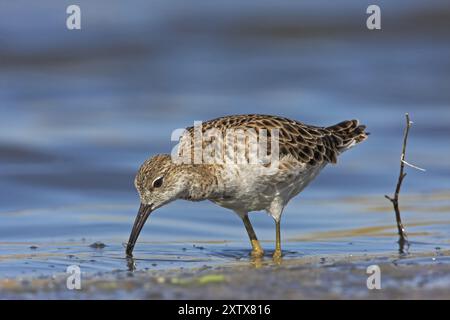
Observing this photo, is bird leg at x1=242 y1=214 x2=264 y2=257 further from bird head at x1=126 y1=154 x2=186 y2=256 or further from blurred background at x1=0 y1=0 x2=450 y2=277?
bird head at x1=126 y1=154 x2=186 y2=256

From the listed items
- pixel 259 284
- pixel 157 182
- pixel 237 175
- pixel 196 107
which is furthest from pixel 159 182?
pixel 196 107

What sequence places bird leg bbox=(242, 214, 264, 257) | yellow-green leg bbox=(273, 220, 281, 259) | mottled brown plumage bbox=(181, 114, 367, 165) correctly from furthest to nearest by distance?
1. bird leg bbox=(242, 214, 264, 257)
2. yellow-green leg bbox=(273, 220, 281, 259)
3. mottled brown plumage bbox=(181, 114, 367, 165)

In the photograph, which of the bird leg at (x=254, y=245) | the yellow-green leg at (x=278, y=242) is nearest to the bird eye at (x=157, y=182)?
→ the bird leg at (x=254, y=245)

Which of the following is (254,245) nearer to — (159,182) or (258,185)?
(258,185)

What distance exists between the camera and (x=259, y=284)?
727 cm

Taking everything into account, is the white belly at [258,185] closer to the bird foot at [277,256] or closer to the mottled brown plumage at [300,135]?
the mottled brown plumage at [300,135]

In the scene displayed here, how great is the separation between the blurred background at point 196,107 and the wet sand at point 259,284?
4.15 ft

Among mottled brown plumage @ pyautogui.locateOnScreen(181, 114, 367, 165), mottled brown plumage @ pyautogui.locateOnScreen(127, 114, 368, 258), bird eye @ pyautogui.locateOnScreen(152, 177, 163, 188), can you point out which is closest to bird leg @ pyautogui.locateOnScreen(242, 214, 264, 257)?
mottled brown plumage @ pyautogui.locateOnScreen(127, 114, 368, 258)

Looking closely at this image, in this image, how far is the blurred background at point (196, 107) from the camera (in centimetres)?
1108

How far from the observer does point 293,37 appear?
20.3m

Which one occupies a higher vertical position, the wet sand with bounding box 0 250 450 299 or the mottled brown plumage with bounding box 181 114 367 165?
the mottled brown plumage with bounding box 181 114 367 165

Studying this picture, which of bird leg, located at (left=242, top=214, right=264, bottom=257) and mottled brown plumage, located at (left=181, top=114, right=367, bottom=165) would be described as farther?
bird leg, located at (left=242, top=214, right=264, bottom=257)

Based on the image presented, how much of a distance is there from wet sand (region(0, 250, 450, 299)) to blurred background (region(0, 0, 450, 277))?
1.26m

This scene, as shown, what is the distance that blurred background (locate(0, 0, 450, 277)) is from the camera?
11.1m
